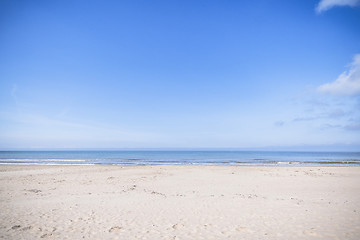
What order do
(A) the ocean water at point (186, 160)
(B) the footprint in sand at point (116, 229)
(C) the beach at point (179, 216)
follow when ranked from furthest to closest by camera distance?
(A) the ocean water at point (186, 160)
(B) the footprint in sand at point (116, 229)
(C) the beach at point (179, 216)

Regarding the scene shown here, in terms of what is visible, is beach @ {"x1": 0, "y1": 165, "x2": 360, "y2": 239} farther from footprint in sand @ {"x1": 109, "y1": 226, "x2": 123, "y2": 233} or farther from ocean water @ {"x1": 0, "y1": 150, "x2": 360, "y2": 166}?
ocean water @ {"x1": 0, "y1": 150, "x2": 360, "y2": 166}

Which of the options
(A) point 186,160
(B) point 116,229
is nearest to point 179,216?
(B) point 116,229

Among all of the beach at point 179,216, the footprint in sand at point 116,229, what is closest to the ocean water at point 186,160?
the beach at point 179,216

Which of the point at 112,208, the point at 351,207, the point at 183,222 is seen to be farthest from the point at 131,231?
the point at 351,207

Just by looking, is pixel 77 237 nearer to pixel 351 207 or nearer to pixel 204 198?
pixel 204 198

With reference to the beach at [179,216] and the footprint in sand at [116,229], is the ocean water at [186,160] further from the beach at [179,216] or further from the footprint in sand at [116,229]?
the footprint in sand at [116,229]

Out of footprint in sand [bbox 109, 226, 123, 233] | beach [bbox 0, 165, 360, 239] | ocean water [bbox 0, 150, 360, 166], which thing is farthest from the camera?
ocean water [bbox 0, 150, 360, 166]

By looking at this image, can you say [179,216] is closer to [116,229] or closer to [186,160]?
[116,229]

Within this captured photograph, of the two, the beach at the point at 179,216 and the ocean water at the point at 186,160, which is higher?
the beach at the point at 179,216

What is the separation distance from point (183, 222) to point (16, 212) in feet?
23.0

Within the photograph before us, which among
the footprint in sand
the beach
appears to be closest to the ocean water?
the beach

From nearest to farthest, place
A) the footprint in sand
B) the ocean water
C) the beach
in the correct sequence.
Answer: the beach < the footprint in sand < the ocean water

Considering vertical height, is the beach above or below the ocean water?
above

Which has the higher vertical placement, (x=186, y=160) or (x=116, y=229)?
(x=116, y=229)
